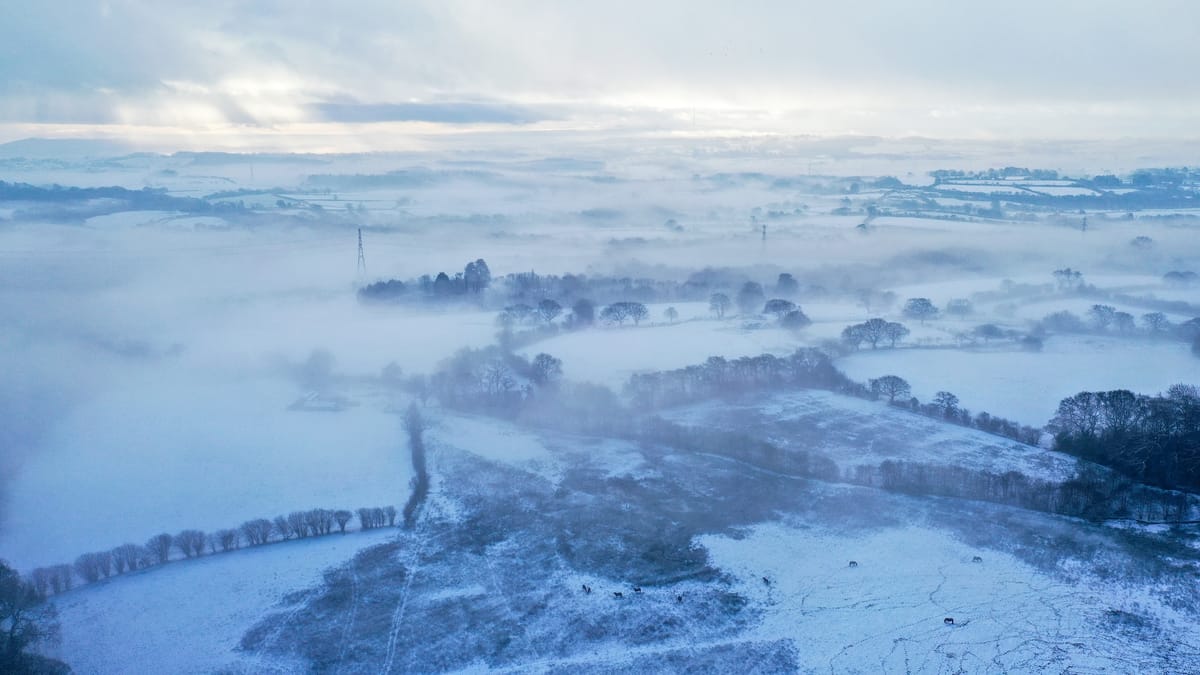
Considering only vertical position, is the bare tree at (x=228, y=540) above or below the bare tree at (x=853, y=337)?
below

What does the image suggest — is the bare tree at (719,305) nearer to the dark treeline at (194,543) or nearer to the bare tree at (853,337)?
the bare tree at (853,337)

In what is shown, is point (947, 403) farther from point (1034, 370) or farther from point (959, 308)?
point (959, 308)

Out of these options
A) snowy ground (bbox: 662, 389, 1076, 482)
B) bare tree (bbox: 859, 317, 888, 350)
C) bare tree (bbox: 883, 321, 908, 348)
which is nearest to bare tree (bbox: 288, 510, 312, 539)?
snowy ground (bbox: 662, 389, 1076, 482)

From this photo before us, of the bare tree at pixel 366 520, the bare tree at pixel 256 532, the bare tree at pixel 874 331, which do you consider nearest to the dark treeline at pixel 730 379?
the bare tree at pixel 874 331

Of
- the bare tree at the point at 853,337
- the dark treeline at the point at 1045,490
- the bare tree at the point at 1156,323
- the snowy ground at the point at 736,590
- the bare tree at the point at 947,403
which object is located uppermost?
the bare tree at the point at 1156,323

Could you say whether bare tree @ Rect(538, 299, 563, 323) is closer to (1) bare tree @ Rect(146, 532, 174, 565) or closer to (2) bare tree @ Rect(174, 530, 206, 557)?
(2) bare tree @ Rect(174, 530, 206, 557)

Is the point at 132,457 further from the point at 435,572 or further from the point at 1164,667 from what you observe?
the point at 1164,667
